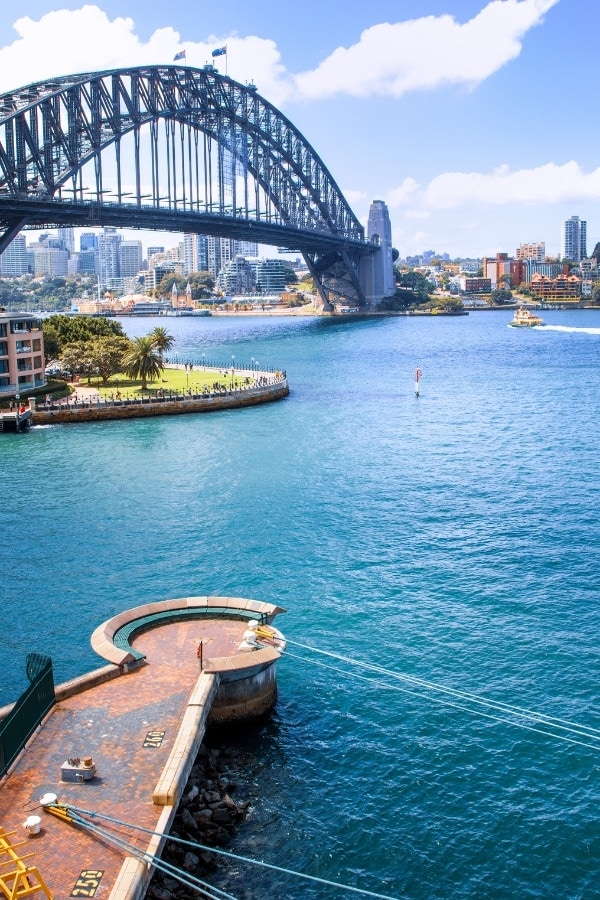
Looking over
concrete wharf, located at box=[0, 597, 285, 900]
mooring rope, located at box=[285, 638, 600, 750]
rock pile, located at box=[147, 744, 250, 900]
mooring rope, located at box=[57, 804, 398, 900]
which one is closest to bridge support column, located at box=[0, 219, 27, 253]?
concrete wharf, located at box=[0, 597, 285, 900]

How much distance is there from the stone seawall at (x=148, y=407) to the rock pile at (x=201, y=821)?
143ft

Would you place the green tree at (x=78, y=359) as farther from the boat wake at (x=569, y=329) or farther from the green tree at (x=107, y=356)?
the boat wake at (x=569, y=329)

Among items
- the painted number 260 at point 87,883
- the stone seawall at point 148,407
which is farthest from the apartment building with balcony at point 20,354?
the painted number 260 at point 87,883

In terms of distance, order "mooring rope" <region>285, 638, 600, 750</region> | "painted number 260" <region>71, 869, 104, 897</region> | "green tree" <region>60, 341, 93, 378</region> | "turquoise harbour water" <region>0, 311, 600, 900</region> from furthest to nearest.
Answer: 1. "green tree" <region>60, 341, 93, 378</region>
2. "mooring rope" <region>285, 638, 600, 750</region>
3. "turquoise harbour water" <region>0, 311, 600, 900</region>
4. "painted number 260" <region>71, 869, 104, 897</region>

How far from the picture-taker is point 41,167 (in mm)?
88375

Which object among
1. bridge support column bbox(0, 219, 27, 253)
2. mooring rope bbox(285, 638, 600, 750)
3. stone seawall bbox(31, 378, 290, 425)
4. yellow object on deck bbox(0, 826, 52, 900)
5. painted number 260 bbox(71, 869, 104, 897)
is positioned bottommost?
mooring rope bbox(285, 638, 600, 750)

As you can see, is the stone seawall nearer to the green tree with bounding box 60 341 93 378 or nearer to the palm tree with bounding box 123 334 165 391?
the palm tree with bounding box 123 334 165 391

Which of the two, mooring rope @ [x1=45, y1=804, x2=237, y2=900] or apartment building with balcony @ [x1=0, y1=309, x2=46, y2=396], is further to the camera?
apartment building with balcony @ [x1=0, y1=309, x2=46, y2=396]

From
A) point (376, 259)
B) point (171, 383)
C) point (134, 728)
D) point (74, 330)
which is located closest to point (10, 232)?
point (74, 330)

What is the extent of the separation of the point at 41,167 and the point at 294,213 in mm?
72974

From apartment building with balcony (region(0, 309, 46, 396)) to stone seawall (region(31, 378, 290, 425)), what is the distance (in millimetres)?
5201

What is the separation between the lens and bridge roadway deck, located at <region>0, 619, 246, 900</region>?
1430 centimetres

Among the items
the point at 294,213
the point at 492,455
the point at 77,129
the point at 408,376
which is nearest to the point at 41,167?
the point at 77,129

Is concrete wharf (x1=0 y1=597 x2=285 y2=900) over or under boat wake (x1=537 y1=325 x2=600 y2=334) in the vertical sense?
under
